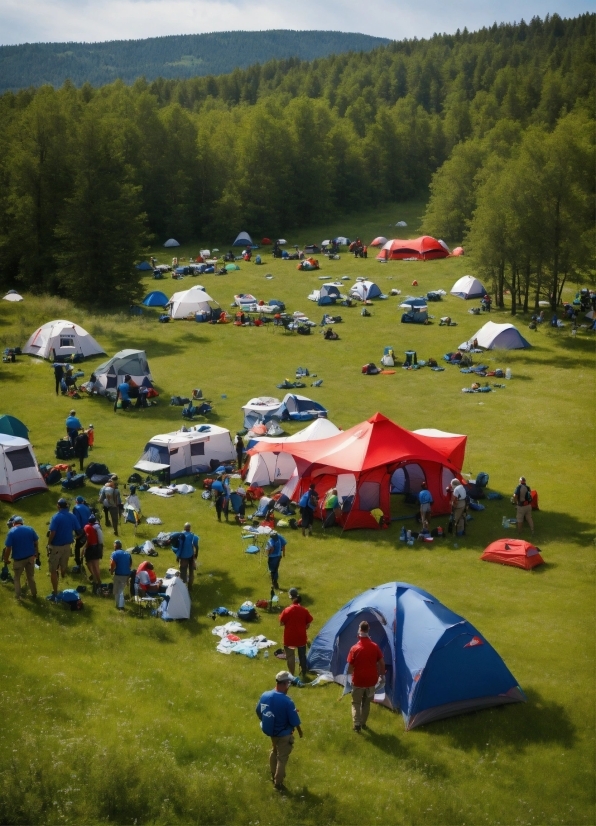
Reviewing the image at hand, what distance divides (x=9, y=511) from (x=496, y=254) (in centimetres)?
3268

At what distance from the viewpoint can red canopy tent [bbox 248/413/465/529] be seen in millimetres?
22281

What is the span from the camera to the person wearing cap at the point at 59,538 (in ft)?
55.1

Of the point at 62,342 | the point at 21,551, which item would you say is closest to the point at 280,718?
the point at 21,551

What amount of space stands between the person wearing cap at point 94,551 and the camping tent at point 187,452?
7.91 meters

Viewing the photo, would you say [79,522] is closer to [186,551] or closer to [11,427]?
[186,551]

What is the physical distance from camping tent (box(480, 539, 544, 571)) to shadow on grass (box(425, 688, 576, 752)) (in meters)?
6.10

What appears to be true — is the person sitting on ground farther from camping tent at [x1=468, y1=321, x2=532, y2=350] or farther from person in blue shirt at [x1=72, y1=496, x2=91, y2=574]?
camping tent at [x1=468, y1=321, x2=532, y2=350]

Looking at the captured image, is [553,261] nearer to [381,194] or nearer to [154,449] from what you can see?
[154,449]

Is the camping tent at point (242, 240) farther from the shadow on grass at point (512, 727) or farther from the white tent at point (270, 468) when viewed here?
the shadow on grass at point (512, 727)

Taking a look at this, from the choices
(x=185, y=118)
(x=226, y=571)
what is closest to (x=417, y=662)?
(x=226, y=571)

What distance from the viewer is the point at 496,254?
47.6 metres

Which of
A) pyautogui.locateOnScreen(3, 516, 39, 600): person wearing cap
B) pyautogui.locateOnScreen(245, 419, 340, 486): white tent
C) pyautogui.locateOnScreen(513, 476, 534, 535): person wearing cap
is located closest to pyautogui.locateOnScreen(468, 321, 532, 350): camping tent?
pyautogui.locateOnScreen(245, 419, 340, 486): white tent

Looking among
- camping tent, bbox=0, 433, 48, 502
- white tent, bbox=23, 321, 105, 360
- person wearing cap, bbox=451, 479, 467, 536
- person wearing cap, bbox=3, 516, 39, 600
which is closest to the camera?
person wearing cap, bbox=3, 516, 39, 600

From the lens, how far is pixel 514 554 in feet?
64.7
